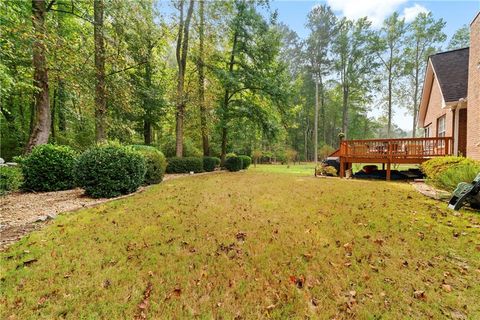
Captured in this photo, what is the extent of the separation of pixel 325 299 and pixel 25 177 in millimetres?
8240

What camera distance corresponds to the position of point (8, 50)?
21.2 ft

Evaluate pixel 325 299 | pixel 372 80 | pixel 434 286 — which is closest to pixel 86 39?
pixel 325 299

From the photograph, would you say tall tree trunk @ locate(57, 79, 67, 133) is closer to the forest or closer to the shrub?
the forest


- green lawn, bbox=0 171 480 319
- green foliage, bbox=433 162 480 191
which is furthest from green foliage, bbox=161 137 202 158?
green foliage, bbox=433 162 480 191

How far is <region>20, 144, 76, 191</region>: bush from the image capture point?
6402 mm

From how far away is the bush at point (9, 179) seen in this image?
5691mm

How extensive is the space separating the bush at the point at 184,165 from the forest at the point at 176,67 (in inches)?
29.6

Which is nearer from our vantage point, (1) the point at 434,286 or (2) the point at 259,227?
(1) the point at 434,286

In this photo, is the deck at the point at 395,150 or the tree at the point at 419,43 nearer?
the deck at the point at 395,150

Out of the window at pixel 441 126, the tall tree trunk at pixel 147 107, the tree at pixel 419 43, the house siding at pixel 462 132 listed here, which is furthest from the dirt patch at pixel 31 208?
the tree at pixel 419 43

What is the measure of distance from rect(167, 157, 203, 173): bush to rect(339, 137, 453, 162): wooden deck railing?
26.8ft

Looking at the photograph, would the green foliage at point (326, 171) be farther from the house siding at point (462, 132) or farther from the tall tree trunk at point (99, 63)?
the tall tree trunk at point (99, 63)

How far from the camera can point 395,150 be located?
10.1 meters

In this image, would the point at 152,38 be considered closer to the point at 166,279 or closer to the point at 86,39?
the point at 86,39
